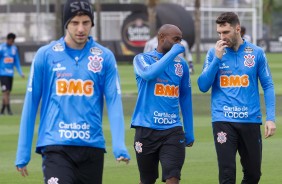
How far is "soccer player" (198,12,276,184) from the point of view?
10938 mm

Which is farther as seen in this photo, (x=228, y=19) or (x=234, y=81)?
(x=234, y=81)

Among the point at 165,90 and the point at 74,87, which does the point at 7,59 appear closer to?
the point at 165,90

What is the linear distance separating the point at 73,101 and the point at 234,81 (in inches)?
135

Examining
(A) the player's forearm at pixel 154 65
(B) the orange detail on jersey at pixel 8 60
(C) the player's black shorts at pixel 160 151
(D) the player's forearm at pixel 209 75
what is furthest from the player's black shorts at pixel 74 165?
(B) the orange detail on jersey at pixel 8 60

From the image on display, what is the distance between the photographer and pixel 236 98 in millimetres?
11125

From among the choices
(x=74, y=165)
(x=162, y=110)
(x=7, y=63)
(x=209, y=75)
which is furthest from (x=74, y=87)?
(x=7, y=63)

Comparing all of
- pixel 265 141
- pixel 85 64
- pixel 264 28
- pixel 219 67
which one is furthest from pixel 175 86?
pixel 264 28

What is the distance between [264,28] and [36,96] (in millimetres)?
126104

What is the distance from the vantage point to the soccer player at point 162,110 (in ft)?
34.7

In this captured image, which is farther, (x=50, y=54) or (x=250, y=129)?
(x=250, y=129)

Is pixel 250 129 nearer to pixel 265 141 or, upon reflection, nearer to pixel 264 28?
pixel 265 141

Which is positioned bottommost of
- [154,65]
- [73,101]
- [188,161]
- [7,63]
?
[7,63]

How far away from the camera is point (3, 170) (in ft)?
51.1

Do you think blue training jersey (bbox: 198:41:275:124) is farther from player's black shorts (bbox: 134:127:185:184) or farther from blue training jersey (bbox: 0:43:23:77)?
blue training jersey (bbox: 0:43:23:77)
